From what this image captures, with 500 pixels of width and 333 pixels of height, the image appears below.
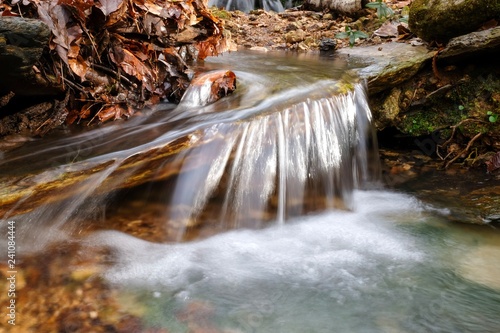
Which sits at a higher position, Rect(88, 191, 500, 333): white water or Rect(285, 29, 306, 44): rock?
Rect(285, 29, 306, 44): rock

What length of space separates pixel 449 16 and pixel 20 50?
436 cm

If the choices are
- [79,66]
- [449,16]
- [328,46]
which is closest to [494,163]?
[449,16]

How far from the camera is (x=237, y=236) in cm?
291

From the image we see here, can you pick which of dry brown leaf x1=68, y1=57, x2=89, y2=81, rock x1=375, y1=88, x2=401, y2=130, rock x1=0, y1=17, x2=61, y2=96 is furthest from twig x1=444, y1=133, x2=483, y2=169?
rock x1=0, y1=17, x2=61, y2=96

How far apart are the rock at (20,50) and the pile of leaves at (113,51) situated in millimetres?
207

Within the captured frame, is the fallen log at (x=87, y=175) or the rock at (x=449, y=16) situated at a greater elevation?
the rock at (x=449, y=16)

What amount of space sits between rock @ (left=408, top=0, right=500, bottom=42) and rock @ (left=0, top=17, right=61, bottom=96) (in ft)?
13.7

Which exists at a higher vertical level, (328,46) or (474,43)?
(328,46)

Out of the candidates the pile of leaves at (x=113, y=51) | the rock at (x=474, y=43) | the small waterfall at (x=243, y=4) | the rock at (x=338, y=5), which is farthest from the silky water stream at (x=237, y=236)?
the small waterfall at (x=243, y=4)

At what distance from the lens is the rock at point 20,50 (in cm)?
245

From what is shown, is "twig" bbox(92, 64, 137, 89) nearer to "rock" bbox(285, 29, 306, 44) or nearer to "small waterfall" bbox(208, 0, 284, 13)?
"rock" bbox(285, 29, 306, 44)

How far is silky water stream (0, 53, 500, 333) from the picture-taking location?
2.09 meters

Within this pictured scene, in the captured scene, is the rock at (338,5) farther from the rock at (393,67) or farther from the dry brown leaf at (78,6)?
the dry brown leaf at (78,6)

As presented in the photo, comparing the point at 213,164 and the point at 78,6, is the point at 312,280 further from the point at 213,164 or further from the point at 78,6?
the point at 78,6
